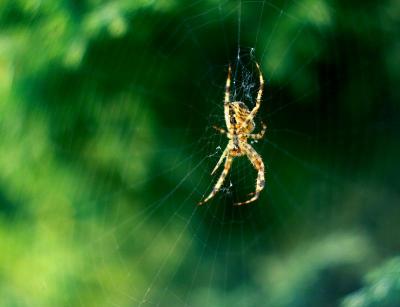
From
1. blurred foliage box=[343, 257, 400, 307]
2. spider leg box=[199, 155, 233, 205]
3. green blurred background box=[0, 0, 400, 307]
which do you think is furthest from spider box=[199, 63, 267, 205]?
blurred foliage box=[343, 257, 400, 307]

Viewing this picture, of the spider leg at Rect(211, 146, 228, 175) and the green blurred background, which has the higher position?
the spider leg at Rect(211, 146, 228, 175)

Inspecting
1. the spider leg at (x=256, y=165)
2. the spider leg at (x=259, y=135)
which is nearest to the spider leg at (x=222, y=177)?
Result: the spider leg at (x=256, y=165)

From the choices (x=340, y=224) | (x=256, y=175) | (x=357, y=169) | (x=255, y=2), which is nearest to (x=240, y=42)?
(x=255, y=2)

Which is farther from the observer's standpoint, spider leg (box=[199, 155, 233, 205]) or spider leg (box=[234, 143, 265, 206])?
spider leg (box=[234, 143, 265, 206])

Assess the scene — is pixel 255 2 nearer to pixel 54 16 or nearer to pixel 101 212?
pixel 54 16

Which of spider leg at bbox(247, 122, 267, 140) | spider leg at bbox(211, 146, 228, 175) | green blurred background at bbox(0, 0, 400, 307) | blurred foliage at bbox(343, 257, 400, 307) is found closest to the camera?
blurred foliage at bbox(343, 257, 400, 307)

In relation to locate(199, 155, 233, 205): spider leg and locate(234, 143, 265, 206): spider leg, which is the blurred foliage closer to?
locate(199, 155, 233, 205): spider leg

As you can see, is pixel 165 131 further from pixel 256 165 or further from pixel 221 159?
pixel 256 165

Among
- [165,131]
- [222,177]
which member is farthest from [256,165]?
[165,131]
